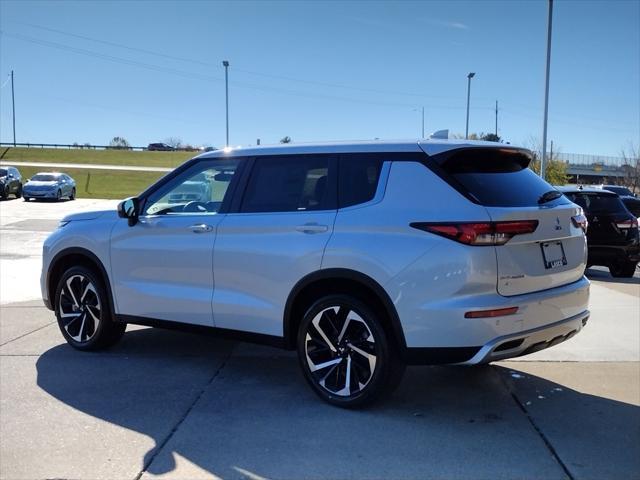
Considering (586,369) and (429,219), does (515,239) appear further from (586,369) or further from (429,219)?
(586,369)

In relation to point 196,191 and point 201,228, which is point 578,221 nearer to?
point 201,228

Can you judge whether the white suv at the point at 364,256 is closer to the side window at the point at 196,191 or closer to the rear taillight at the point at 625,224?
the side window at the point at 196,191

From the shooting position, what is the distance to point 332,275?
4.27 m

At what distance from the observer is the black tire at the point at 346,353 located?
164 inches

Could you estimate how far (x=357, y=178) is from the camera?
4406 millimetres

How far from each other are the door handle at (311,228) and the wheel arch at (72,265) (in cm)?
219

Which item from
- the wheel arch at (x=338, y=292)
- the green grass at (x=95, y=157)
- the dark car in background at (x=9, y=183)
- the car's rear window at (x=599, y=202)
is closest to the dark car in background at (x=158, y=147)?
the green grass at (x=95, y=157)

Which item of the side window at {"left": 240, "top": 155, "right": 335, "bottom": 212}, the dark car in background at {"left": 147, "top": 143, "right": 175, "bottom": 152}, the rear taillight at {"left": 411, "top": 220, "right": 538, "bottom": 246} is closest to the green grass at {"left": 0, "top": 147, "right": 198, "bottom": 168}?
the dark car in background at {"left": 147, "top": 143, "right": 175, "bottom": 152}

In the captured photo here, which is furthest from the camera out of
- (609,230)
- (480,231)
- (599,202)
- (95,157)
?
(95,157)

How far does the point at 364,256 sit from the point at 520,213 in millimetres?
1035

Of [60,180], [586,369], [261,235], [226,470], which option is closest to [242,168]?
[261,235]

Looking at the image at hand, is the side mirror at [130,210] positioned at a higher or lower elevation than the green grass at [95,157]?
lower

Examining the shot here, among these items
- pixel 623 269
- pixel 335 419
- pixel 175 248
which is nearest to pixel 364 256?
pixel 335 419

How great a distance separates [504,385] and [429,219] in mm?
1813
